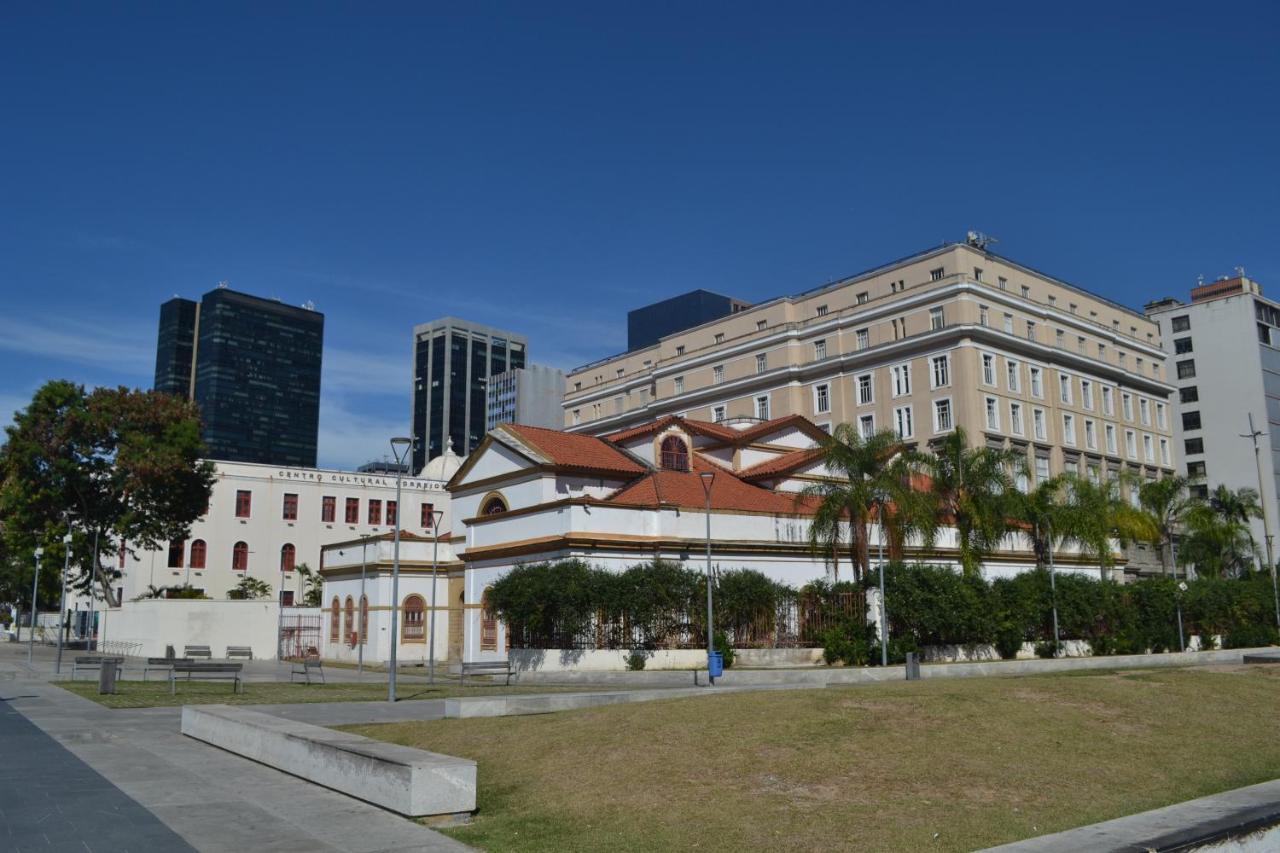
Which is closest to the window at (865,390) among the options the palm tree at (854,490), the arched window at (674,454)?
the arched window at (674,454)

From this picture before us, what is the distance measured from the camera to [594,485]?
3916cm

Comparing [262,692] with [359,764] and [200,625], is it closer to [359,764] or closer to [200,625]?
[359,764]

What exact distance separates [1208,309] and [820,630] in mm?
73659

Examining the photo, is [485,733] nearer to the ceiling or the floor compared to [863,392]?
nearer to the floor

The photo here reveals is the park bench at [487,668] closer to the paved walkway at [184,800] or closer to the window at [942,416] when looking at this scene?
the paved walkway at [184,800]

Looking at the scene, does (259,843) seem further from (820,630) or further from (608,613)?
(820,630)

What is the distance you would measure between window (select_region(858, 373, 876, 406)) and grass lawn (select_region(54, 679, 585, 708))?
43.6m

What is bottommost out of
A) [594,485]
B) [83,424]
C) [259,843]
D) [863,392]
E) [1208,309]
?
[259,843]

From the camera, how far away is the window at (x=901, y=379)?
6681 cm

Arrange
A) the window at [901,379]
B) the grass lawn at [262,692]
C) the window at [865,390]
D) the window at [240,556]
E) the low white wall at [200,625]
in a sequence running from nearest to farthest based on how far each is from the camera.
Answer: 1. the grass lawn at [262,692]
2. the low white wall at [200,625]
3. the window at [901,379]
4. the window at [865,390]
5. the window at [240,556]

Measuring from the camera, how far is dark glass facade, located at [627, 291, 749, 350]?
A: 17062 centimetres

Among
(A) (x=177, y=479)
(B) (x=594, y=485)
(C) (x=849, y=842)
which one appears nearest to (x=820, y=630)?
(B) (x=594, y=485)

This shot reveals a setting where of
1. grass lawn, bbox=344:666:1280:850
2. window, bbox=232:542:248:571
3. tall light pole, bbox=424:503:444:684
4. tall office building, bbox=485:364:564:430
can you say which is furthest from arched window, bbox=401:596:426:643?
tall office building, bbox=485:364:564:430

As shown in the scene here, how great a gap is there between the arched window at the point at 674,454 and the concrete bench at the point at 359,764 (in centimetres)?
2850
